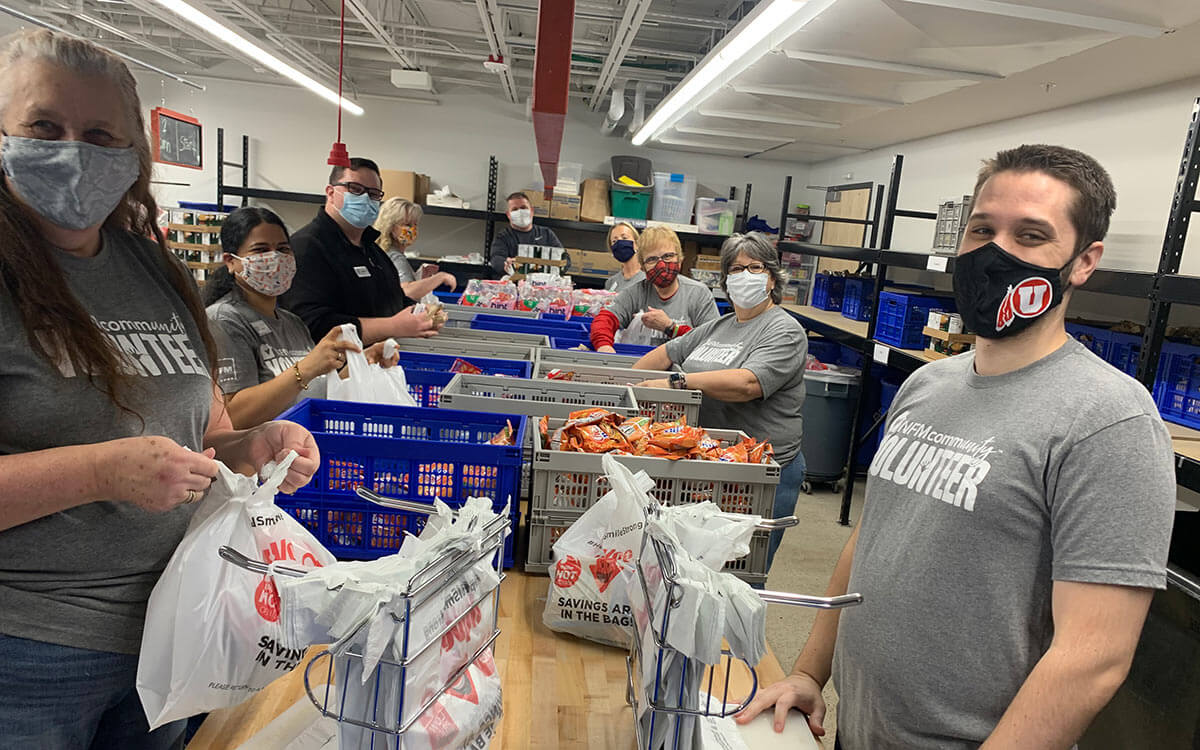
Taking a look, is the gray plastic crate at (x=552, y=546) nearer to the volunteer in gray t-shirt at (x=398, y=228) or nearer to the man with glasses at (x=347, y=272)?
the man with glasses at (x=347, y=272)

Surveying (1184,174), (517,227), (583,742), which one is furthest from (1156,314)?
(517,227)

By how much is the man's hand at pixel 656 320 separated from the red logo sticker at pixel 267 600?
9.73 feet

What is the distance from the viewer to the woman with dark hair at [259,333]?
2.07 metres

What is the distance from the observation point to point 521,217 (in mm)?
8141

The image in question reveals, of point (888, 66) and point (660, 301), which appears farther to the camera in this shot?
point (660, 301)

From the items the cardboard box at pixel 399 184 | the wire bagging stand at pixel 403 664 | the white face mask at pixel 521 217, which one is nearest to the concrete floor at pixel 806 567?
the wire bagging stand at pixel 403 664

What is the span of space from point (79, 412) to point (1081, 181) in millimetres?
1612

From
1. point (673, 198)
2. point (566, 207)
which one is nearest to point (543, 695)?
point (566, 207)

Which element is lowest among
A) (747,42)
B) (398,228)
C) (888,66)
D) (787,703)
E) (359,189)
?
(787,703)

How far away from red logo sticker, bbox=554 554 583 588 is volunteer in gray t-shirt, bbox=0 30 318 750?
2.41ft

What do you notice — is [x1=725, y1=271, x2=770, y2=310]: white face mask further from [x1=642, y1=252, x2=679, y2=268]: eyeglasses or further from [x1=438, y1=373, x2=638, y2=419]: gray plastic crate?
[x1=642, y1=252, x2=679, y2=268]: eyeglasses

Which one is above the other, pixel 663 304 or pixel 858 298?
pixel 858 298

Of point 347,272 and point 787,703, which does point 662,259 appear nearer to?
point 347,272

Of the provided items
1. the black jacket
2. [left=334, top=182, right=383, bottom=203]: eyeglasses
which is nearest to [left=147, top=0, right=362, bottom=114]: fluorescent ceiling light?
[left=334, top=182, right=383, bottom=203]: eyeglasses
